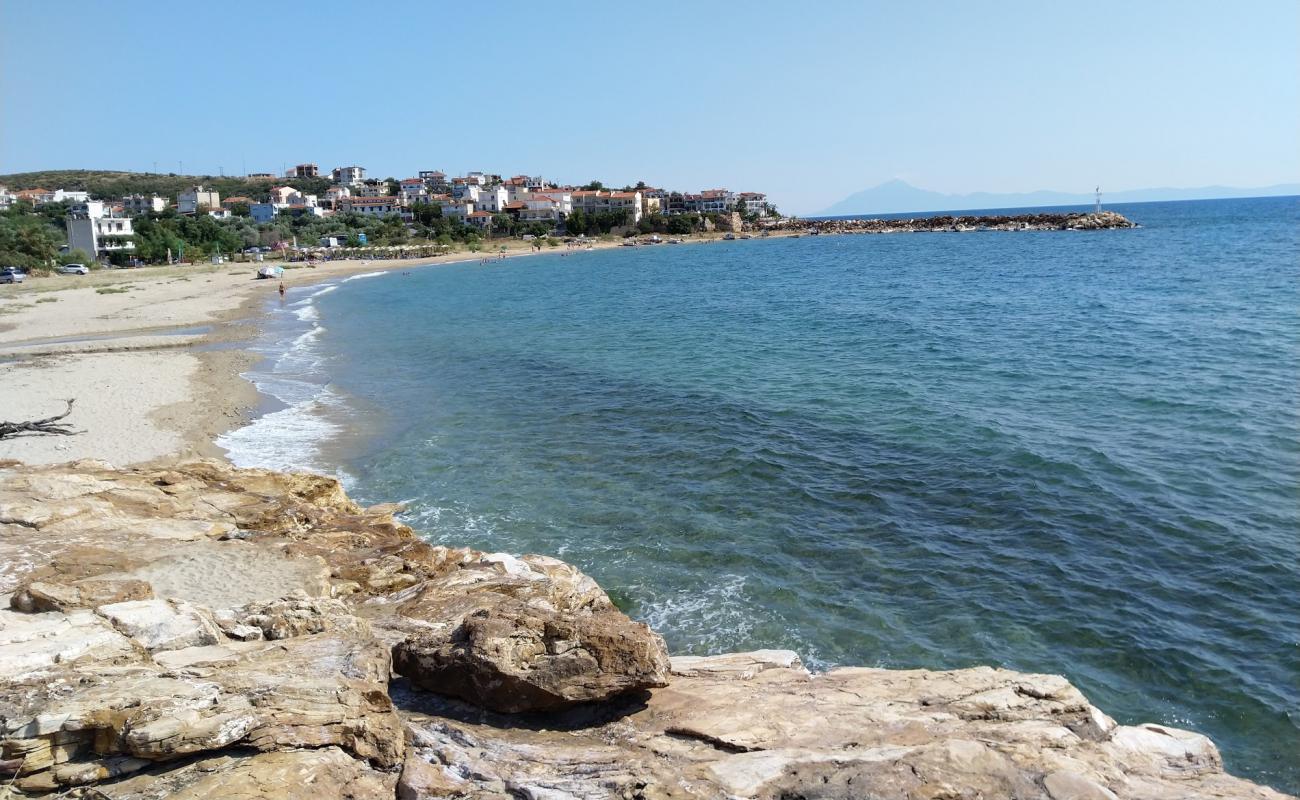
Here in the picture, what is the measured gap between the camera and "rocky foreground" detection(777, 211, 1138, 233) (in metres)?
134

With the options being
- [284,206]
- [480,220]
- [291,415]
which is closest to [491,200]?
[480,220]

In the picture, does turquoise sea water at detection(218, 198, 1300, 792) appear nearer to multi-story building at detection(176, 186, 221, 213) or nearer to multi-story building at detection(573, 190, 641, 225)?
multi-story building at detection(176, 186, 221, 213)

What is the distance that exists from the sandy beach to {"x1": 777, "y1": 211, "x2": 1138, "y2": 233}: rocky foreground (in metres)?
128

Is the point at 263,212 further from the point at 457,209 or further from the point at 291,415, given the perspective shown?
the point at 291,415

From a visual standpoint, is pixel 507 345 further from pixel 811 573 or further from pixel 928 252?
pixel 928 252

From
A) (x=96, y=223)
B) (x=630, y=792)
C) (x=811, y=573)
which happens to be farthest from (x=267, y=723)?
(x=96, y=223)

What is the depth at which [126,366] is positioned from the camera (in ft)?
96.7

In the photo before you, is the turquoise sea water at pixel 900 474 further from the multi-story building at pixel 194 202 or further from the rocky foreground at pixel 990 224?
the multi-story building at pixel 194 202

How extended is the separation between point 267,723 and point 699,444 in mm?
15743

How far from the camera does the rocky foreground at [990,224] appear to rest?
13412 cm

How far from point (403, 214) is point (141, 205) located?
5385cm

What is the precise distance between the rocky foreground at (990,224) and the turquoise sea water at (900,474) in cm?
10272

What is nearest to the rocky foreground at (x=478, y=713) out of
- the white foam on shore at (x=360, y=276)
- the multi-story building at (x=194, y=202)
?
the white foam on shore at (x=360, y=276)

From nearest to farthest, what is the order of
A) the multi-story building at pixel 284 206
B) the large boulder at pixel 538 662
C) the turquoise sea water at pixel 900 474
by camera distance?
the large boulder at pixel 538 662 → the turquoise sea water at pixel 900 474 → the multi-story building at pixel 284 206
